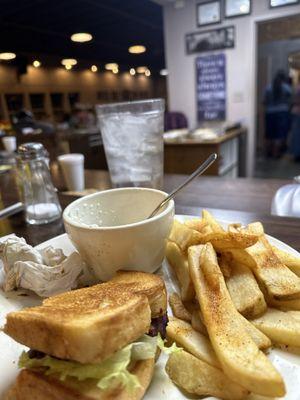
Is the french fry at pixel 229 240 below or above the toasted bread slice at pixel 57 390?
above

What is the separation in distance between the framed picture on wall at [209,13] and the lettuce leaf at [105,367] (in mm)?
5140

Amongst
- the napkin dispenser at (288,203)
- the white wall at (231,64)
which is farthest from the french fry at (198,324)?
the white wall at (231,64)

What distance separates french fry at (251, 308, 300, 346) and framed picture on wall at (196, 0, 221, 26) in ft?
16.5

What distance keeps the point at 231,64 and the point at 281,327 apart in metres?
4.93

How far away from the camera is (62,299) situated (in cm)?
54

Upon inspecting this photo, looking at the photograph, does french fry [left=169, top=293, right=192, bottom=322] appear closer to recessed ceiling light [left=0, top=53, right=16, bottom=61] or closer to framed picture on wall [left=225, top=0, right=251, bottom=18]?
framed picture on wall [left=225, top=0, right=251, bottom=18]

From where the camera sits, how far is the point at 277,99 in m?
5.96

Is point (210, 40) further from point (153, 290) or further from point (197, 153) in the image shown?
point (153, 290)

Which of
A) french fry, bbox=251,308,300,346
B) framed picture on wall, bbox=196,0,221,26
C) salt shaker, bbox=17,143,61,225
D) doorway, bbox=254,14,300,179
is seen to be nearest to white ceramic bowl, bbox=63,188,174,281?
french fry, bbox=251,308,300,346

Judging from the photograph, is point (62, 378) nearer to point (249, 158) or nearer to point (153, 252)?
point (153, 252)

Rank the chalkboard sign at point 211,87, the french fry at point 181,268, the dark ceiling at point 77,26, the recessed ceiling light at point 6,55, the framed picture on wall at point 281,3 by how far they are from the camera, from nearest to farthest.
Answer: the french fry at point 181,268 → the framed picture on wall at point 281,3 → the chalkboard sign at point 211,87 → the dark ceiling at point 77,26 → the recessed ceiling light at point 6,55

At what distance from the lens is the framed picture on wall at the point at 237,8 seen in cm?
443

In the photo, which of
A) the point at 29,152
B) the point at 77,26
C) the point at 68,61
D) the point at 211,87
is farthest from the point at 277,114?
the point at 68,61

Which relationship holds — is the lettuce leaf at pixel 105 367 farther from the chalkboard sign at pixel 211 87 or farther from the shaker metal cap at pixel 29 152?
the chalkboard sign at pixel 211 87
